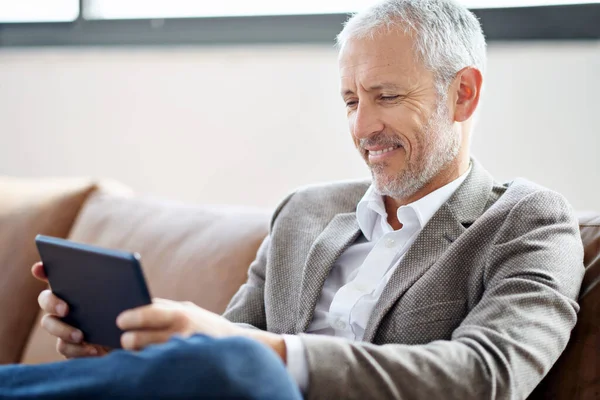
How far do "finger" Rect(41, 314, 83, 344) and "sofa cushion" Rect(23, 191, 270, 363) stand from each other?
0.51 metres

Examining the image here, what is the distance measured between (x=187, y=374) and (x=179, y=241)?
1.05 meters

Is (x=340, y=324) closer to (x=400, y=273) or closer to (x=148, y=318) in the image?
(x=400, y=273)

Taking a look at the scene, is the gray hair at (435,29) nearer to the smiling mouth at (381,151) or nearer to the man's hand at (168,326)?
the smiling mouth at (381,151)

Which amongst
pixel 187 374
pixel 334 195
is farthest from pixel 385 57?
pixel 187 374

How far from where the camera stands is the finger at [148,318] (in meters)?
1.05

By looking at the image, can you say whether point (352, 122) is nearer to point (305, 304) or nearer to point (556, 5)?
point (305, 304)

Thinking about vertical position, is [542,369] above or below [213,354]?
below

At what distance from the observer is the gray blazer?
1098mm

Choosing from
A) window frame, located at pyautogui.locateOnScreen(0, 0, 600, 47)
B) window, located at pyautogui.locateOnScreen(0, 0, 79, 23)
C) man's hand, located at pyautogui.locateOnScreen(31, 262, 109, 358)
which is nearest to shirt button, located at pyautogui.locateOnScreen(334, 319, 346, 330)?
man's hand, located at pyautogui.locateOnScreen(31, 262, 109, 358)

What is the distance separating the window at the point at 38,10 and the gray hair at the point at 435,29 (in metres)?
1.61

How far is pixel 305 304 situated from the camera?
4.86 ft

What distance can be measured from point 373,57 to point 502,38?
72cm

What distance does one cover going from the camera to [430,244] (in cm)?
138

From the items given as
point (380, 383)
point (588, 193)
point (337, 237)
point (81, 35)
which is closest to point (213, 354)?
point (380, 383)
